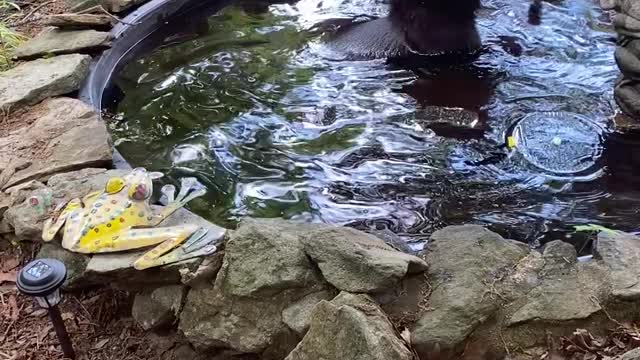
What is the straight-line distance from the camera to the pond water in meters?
2.67

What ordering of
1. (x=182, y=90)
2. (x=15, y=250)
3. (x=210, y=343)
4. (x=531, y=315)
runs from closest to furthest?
(x=531, y=315) < (x=210, y=343) < (x=15, y=250) < (x=182, y=90)

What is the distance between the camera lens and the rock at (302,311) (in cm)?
189

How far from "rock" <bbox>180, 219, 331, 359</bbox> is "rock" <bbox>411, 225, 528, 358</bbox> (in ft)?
1.08

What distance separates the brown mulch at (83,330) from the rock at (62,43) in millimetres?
1539

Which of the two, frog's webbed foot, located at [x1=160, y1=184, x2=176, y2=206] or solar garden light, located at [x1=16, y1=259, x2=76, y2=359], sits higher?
solar garden light, located at [x1=16, y1=259, x2=76, y2=359]

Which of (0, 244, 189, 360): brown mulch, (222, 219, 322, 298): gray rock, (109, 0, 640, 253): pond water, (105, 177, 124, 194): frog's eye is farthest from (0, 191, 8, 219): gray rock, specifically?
(222, 219, 322, 298): gray rock

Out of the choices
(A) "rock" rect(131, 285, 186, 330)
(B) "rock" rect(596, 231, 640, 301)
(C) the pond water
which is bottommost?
(C) the pond water

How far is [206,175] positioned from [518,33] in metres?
2.32

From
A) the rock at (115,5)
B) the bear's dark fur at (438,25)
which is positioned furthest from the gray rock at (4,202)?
the bear's dark fur at (438,25)

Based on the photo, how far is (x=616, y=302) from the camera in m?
1.83

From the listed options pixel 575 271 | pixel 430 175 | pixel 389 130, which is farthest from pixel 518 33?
pixel 575 271

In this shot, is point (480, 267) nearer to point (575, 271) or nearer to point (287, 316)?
point (575, 271)

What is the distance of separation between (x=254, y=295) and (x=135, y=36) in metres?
2.54

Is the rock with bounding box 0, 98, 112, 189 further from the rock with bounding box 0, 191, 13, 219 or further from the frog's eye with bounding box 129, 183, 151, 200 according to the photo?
the frog's eye with bounding box 129, 183, 151, 200
